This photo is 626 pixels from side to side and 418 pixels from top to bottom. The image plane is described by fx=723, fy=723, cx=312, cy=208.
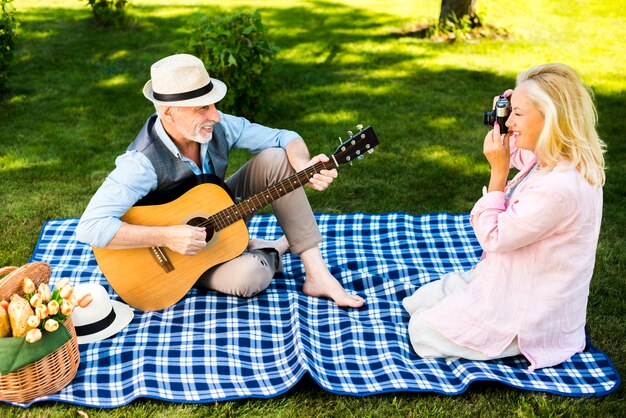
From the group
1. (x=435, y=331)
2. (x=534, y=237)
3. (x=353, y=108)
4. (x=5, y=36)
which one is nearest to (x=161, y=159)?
(x=435, y=331)

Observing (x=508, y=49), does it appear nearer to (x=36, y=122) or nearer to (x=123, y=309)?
(x=36, y=122)

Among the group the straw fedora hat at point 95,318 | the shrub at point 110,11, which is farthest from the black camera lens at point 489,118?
the shrub at point 110,11

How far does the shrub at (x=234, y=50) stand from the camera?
623 centimetres

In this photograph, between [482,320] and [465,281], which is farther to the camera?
[465,281]

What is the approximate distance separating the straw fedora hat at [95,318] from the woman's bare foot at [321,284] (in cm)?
103

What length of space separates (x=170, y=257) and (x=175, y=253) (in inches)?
1.3

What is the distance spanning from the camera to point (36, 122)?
6.77 metres

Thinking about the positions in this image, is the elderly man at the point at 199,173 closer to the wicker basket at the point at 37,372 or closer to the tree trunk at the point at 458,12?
the wicker basket at the point at 37,372

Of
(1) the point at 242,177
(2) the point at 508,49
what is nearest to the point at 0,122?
A: (1) the point at 242,177

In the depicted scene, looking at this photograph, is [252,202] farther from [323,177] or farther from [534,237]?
[534,237]

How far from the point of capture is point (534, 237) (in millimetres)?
2953

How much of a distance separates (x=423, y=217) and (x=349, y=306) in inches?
50.9

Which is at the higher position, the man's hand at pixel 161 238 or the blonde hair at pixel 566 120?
the blonde hair at pixel 566 120

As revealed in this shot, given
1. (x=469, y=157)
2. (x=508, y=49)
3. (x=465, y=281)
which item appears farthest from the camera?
(x=508, y=49)
